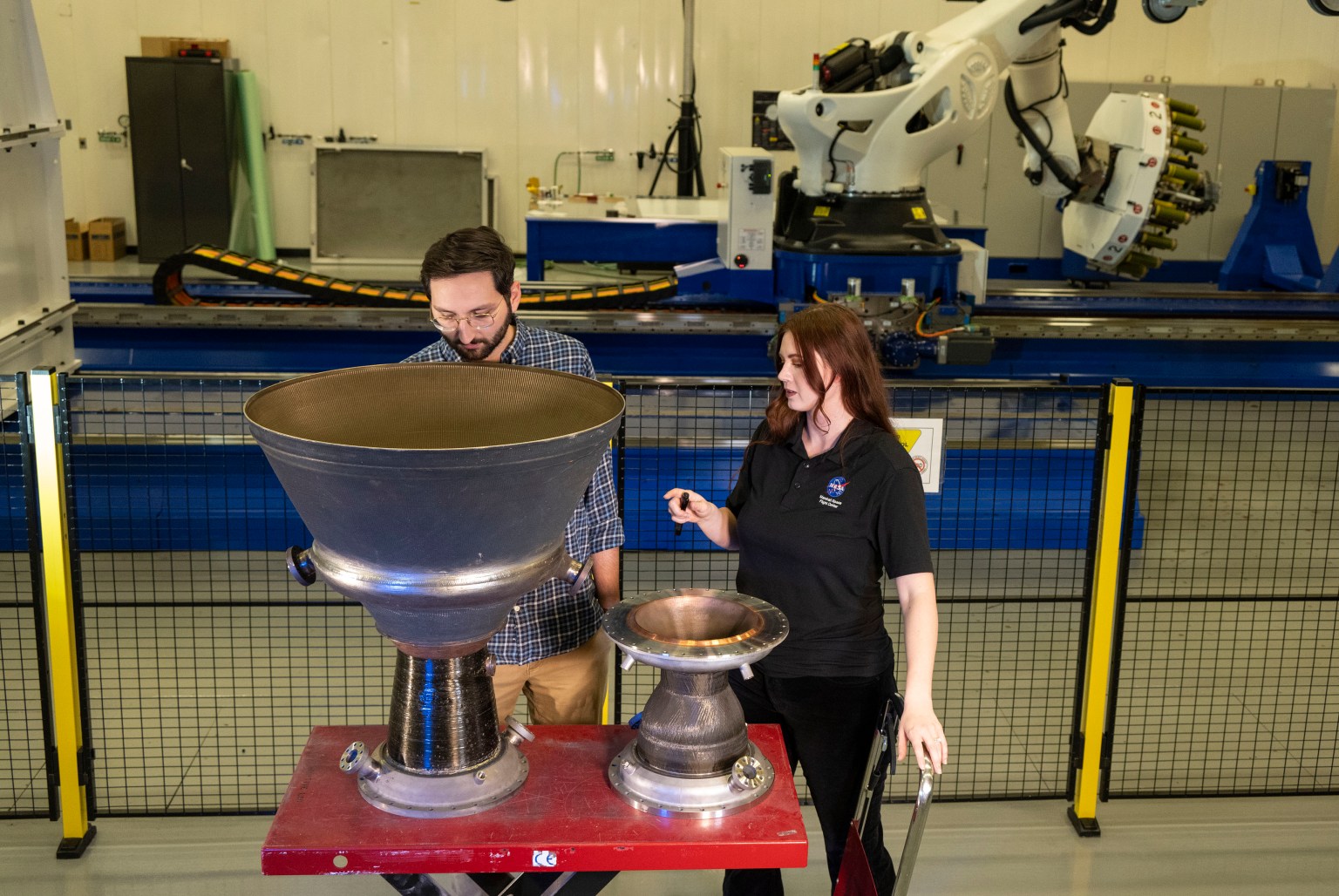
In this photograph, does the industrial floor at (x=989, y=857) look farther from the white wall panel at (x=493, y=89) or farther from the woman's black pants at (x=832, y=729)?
the white wall panel at (x=493, y=89)

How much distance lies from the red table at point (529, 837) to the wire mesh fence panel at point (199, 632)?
1429 millimetres

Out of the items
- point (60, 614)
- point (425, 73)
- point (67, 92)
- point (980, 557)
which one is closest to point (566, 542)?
point (60, 614)

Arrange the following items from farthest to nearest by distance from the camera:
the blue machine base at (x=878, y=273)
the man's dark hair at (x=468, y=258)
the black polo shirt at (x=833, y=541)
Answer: the blue machine base at (x=878, y=273) → the black polo shirt at (x=833, y=541) → the man's dark hair at (x=468, y=258)

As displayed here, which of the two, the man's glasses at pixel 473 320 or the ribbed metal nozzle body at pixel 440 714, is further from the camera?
the man's glasses at pixel 473 320

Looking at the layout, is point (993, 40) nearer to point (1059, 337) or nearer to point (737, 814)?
point (1059, 337)

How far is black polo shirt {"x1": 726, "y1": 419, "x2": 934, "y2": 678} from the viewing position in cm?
225

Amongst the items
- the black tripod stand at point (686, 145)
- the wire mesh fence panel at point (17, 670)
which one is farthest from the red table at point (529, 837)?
the black tripod stand at point (686, 145)

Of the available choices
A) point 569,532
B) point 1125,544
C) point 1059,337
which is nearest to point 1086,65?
point 1059,337

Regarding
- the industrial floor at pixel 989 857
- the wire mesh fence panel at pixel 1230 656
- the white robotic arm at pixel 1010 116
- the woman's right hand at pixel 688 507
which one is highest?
the white robotic arm at pixel 1010 116

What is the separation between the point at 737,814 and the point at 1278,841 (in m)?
2.13

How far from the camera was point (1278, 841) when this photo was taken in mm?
3320

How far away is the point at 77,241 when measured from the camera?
1054 cm

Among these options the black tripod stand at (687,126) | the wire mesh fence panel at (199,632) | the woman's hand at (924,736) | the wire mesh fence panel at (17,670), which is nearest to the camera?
the woman's hand at (924,736)

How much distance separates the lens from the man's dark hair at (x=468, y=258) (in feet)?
7.04
